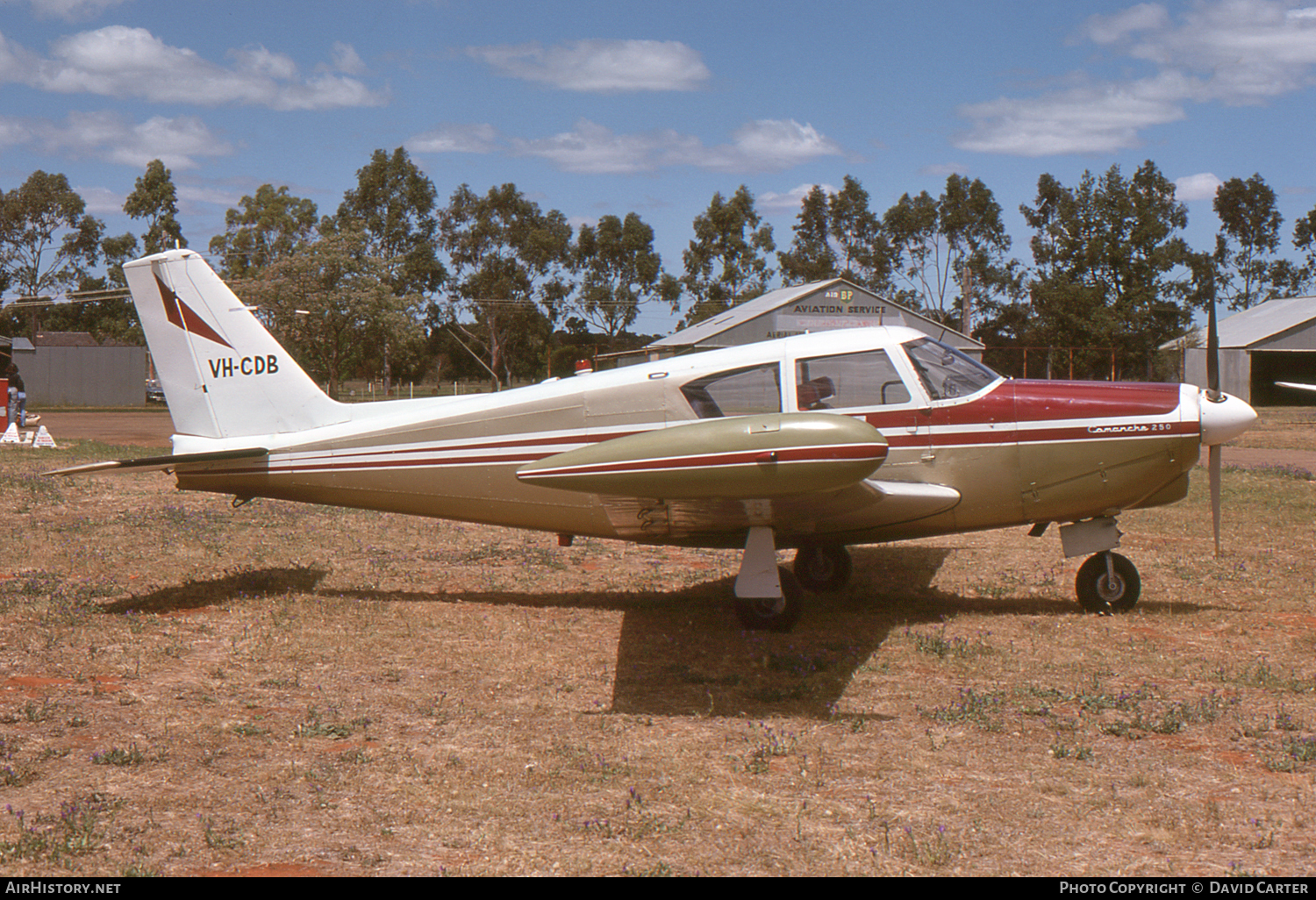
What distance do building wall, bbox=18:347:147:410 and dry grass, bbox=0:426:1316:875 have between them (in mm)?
50764

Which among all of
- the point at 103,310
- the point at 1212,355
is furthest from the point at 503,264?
the point at 1212,355

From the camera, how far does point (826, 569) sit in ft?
31.7

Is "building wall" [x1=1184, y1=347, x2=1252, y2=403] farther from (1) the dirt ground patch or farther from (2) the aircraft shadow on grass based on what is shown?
(2) the aircraft shadow on grass

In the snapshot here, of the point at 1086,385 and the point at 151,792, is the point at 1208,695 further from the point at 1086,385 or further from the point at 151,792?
the point at 151,792

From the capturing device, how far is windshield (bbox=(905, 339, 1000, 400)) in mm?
8062

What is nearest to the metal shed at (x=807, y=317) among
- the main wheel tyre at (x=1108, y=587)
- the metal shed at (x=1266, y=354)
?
the metal shed at (x=1266, y=354)

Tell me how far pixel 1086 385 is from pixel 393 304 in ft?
137

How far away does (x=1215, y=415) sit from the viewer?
25.8 feet

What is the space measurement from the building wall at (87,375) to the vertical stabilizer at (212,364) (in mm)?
52340

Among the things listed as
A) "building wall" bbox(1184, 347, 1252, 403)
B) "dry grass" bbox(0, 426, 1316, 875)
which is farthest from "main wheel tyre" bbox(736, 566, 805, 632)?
"building wall" bbox(1184, 347, 1252, 403)

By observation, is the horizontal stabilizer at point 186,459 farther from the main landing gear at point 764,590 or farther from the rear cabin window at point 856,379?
the rear cabin window at point 856,379

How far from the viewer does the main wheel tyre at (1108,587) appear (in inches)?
329

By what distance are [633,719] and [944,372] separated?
397 cm

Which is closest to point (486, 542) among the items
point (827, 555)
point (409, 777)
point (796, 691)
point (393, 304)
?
point (827, 555)
